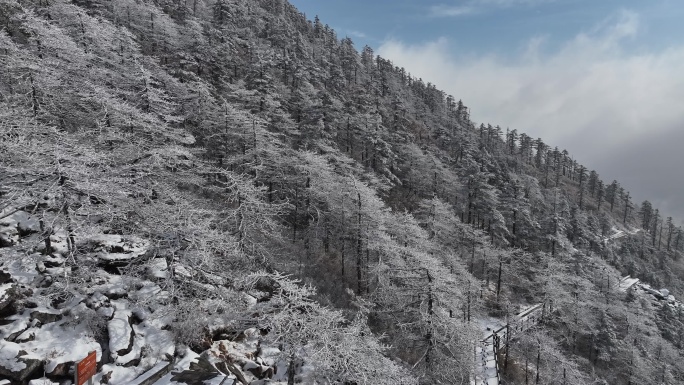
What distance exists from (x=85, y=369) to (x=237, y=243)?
9.98 metres

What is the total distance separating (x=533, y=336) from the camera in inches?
1393

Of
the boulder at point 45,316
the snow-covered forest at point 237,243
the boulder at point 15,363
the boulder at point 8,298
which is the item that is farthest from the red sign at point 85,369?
the boulder at point 8,298

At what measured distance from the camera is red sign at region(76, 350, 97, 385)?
906 cm

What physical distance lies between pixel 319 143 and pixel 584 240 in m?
62.2

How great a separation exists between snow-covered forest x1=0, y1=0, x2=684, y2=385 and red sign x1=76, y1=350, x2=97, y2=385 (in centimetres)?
211

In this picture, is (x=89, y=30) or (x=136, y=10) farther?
(x=136, y=10)

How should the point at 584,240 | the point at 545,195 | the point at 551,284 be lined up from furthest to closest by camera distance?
1. the point at 545,195
2. the point at 584,240
3. the point at 551,284

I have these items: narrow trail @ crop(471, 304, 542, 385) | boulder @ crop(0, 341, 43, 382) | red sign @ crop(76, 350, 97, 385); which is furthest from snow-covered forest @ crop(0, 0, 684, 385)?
red sign @ crop(76, 350, 97, 385)

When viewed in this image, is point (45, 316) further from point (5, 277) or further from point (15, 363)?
point (5, 277)

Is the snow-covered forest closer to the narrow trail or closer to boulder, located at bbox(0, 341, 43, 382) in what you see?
boulder, located at bbox(0, 341, 43, 382)

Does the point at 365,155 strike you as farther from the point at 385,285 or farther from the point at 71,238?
the point at 71,238

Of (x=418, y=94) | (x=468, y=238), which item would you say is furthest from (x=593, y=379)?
(x=418, y=94)

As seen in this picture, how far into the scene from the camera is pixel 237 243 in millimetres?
19047

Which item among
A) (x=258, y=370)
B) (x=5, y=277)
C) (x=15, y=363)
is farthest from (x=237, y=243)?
(x=15, y=363)
